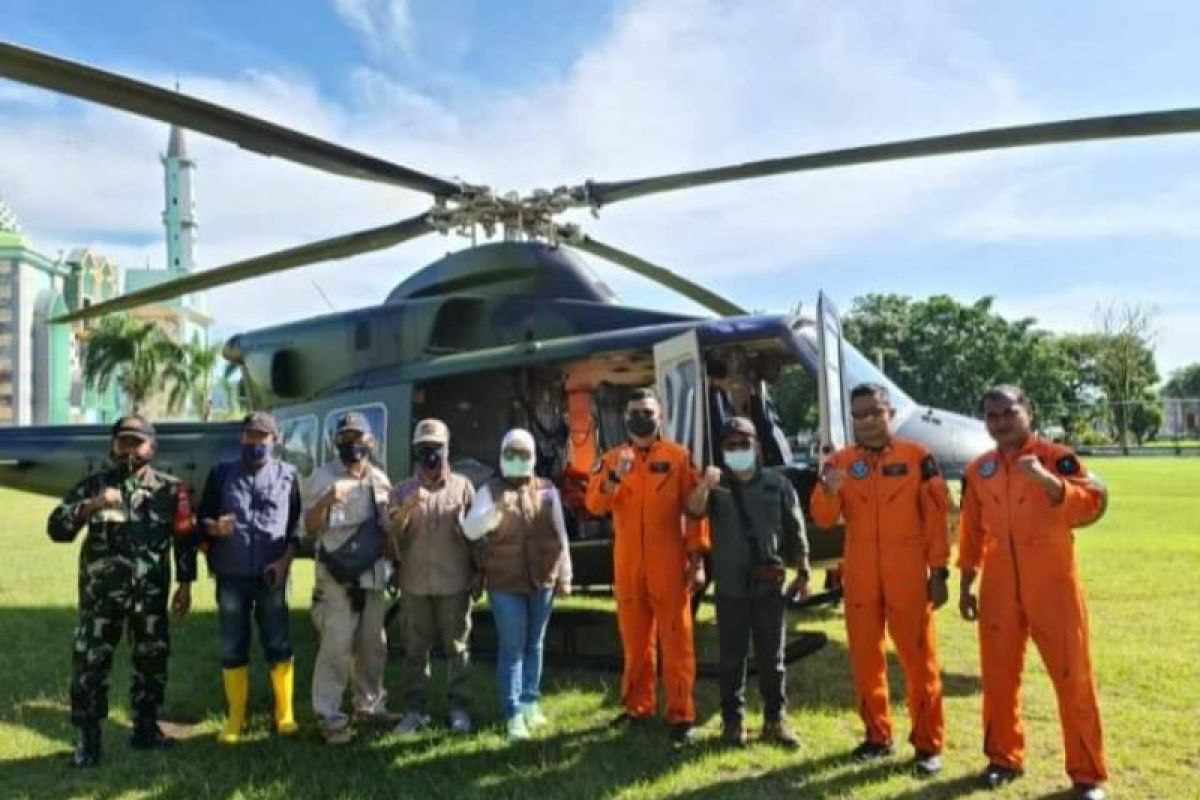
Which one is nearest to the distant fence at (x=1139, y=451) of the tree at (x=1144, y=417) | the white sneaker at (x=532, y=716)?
the tree at (x=1144, y=417)

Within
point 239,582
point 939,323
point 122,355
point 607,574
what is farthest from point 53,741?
point 939,323

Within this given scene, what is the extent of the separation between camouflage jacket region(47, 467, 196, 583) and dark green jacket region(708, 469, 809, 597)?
2.84 meters

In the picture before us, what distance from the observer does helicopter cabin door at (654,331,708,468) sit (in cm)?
600

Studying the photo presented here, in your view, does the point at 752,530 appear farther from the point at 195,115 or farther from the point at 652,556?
the point at 195,115

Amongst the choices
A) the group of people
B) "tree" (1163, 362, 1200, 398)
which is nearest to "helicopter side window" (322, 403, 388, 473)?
the group of people

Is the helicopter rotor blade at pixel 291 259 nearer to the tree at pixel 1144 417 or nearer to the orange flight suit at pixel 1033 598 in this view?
the orange flight suit at pixel 1033 598

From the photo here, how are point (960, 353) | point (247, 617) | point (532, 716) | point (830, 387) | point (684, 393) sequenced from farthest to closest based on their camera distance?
1. point (960, 353)
2. point (684, 393)
3. point (830, 387)
4. point (532, 716)
5. point (247, 617)

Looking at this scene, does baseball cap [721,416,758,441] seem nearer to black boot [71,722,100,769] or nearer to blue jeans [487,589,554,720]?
blue jeans [487,589,554,720]

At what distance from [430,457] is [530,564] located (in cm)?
82

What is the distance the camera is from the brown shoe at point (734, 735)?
501 cm

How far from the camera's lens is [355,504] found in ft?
17.5

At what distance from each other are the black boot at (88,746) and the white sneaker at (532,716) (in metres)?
2.20

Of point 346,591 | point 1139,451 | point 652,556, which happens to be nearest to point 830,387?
point 652,556

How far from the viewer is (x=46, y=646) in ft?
26.1
